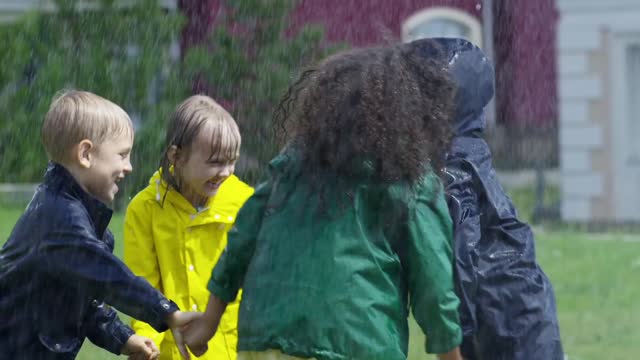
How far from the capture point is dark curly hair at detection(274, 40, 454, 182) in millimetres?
3824

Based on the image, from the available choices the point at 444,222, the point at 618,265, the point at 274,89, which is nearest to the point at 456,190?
the point at 444,222

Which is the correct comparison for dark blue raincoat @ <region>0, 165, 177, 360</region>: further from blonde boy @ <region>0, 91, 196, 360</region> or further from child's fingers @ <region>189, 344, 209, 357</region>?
child's fingers @ <region>189, 344, 209, 357</region>

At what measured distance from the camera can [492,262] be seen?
15.0 feet

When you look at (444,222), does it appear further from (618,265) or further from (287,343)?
(618,265)

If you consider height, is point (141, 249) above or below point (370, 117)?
below

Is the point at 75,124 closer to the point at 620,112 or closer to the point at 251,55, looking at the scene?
the point at 251,55

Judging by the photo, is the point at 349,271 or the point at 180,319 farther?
the point at 180,319

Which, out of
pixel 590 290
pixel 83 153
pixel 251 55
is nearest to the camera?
pixel 83 153

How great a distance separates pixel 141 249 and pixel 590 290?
7.62 meters

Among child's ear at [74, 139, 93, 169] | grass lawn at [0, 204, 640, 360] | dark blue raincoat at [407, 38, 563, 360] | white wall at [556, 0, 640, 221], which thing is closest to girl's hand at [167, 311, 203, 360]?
child's ear at [74, 139, 93, 169]

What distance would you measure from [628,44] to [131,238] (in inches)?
693

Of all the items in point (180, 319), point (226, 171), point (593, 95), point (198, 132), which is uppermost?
point (198, 132)

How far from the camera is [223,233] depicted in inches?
189

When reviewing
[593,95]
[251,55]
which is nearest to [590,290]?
[251,55]
